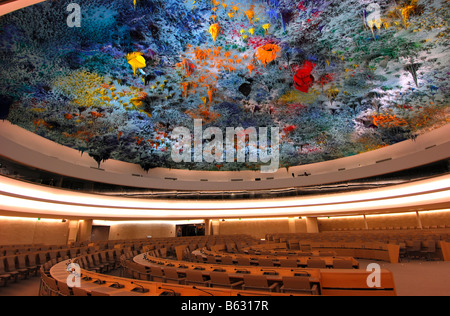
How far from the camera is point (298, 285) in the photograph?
3.99 meters

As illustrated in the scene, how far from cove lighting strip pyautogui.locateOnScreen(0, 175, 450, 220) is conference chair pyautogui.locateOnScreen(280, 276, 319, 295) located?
39.7ft

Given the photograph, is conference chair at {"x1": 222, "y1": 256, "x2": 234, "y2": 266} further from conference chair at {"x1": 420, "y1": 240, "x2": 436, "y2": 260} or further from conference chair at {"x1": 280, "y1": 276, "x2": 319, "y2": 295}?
conference chair at {"x1": 420, "y1": 240, "x2": 436, "y2": 260}

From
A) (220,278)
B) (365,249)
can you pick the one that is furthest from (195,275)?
(365,249)

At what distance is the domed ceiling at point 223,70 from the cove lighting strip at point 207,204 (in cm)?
329

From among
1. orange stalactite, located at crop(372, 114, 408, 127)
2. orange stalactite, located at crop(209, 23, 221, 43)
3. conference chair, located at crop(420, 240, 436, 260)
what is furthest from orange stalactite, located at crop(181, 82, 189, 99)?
conference chair, located at crop(420, 240, 436, 260)

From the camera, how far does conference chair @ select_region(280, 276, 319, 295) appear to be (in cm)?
387

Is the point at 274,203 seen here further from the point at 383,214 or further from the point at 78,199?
the point at 78,199

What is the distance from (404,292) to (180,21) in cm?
893

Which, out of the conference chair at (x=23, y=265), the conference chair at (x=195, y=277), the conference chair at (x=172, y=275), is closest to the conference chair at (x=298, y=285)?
the conference chair at (x=195, y=277)

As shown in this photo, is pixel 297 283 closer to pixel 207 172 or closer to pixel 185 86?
pixel 185 86

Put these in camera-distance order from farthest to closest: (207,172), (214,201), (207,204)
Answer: (207,172) < (214,201) < (207,204)

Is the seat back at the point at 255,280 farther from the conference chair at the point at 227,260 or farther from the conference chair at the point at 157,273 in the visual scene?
the conference chair at the point at 227,260

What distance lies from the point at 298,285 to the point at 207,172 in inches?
711

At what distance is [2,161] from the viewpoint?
36.2 feet
